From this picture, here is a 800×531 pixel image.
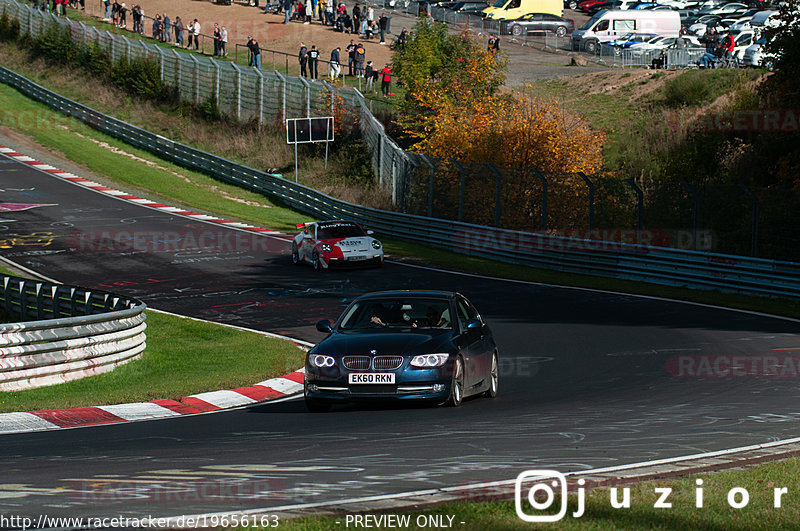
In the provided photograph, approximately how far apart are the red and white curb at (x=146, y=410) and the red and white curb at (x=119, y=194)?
70.7ft

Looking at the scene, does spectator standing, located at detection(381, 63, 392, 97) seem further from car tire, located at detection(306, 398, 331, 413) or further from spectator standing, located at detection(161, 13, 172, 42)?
car tire, located at detection(306, 398, 331, 413)

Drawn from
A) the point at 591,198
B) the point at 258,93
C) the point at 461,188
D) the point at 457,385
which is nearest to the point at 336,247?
the point at 461,188

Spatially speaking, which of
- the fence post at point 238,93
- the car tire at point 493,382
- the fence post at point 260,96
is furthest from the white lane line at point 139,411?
the fence post at point 238,93

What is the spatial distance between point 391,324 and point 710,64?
45280 millimetres

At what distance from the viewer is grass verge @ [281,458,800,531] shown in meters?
5.98

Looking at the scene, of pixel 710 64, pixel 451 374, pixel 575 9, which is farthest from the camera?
pixel 575 9

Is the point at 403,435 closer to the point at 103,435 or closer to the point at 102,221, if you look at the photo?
the point at 103,435

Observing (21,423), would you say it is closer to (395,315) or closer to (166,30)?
(395,315)

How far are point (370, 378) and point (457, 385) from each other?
0.99 m

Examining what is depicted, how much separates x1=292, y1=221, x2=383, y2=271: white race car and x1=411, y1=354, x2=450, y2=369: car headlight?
1743cm

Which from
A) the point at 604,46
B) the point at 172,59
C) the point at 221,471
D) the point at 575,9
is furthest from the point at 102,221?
the point at 575,9

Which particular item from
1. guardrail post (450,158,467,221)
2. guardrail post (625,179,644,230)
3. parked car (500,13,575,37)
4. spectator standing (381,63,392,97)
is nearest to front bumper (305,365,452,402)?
guardrail post (625,179,644,230)

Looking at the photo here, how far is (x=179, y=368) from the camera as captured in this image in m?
16.4

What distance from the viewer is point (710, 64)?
5334 cm
